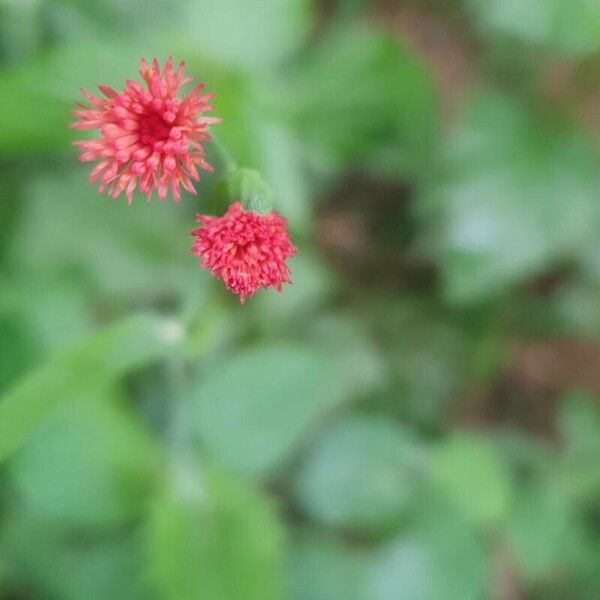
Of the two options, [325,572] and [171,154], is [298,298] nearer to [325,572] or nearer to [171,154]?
[325,572]

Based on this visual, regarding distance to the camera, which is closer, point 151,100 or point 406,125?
point 151,100

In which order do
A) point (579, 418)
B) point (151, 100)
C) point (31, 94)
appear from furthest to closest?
point (579, 418), point (31, 94), point (151, 100)

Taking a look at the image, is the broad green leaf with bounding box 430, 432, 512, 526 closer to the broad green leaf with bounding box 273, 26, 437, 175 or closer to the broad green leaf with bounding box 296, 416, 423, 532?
the broad green leaf with bounding box 296, 416, 423, 532

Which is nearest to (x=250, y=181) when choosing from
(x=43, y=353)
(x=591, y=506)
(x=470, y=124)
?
(x=43, y=353)

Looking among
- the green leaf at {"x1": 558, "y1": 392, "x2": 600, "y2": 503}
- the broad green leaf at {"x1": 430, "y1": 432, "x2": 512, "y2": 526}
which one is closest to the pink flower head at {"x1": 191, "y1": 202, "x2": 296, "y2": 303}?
the broad green leaf at {"x1": 430, "y1": 432, "x2": 512, "y2": 526}

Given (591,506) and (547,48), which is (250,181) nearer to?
(547,48)

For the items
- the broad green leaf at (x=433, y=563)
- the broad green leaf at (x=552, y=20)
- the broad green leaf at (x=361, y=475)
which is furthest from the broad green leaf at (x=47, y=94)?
the broad green leaf at (x=433, y=563)
